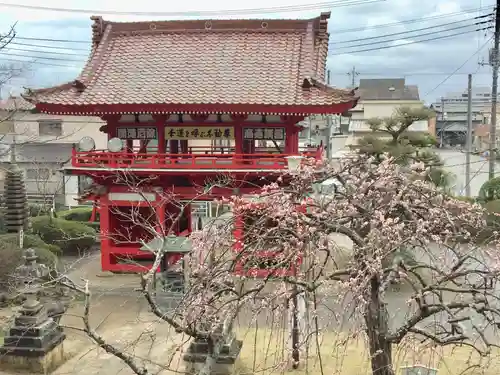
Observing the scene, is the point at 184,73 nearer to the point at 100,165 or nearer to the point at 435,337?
the point at 100,165

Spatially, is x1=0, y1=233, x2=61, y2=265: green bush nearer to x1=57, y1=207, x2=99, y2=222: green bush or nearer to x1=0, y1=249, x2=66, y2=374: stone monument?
x1=0, y1=249, x2=66, y2=374: stone monument

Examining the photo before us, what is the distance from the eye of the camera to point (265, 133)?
55.7 feet

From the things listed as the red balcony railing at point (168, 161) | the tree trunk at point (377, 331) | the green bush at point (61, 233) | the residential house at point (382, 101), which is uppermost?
the residential house at point (382, 101)

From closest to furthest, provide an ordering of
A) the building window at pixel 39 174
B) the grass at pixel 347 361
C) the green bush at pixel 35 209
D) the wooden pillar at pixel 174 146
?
the grass at pixel 347 361 → the wooden pillar at pixel 174 146 → the green bush at pixel 35 209 → the building window at pixel 39 174

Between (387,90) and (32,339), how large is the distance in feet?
147

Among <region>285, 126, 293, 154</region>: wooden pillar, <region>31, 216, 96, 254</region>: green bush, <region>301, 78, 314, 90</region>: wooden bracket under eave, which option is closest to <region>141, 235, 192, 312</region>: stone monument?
<region>285, 126, 293, 154</region>: wooden pillar

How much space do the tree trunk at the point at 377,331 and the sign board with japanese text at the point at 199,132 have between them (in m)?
10.8

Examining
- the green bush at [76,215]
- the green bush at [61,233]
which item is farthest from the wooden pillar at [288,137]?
the green bush at [76,215]

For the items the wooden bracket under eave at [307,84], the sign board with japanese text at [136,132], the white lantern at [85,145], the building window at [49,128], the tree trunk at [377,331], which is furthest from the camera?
the building window at [49,128]

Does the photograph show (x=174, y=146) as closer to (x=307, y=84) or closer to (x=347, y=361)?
(x=307, y=84)

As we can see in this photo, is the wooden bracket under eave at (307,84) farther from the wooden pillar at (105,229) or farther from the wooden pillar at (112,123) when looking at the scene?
the wooden pillar at (105,229)

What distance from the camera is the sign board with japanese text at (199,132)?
16.9 metres

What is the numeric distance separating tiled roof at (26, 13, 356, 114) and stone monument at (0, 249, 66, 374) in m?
7.16

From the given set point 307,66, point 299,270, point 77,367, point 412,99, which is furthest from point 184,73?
point 412,99
